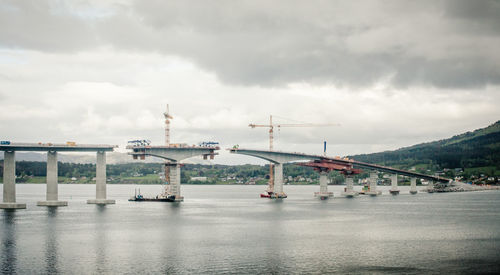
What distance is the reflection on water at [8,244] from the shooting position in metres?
60.4

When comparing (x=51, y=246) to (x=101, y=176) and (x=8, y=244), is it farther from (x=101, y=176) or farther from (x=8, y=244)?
(x=101, y=176)

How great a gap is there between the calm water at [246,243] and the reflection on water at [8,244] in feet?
0.44

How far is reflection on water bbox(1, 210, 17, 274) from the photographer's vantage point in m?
60.4

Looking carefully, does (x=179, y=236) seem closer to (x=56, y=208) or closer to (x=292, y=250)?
(x=292, y=250)

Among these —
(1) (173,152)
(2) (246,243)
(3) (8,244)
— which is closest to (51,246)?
(3) (8,244)

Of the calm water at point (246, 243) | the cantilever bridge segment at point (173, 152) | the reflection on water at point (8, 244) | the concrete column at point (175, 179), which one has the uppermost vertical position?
the cantilever bridge segment at point (173, 152)

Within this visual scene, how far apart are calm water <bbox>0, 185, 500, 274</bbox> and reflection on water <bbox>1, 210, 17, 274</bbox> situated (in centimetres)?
13

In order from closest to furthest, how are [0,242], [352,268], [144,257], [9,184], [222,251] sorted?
[352,268] < [144,257] < [222,251] < [0,242] < [9,184]

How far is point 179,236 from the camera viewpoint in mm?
86812

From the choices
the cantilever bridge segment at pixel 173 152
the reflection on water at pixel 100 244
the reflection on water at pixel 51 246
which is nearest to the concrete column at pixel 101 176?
the cantilever bridge segment at pixel 173 152

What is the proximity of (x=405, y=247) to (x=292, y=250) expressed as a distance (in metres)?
16.7

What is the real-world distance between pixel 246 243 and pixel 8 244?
34.8 metres

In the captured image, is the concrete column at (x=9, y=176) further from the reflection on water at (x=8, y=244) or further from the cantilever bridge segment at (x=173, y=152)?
the cantilever bridge segment at (x=173, y=152)

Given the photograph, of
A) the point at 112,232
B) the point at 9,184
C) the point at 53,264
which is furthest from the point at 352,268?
the point at 9,184
